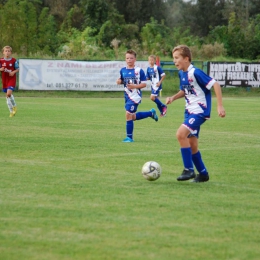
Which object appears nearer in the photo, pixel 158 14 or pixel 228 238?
pixel 228 238

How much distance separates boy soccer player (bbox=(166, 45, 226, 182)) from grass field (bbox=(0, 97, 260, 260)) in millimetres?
204

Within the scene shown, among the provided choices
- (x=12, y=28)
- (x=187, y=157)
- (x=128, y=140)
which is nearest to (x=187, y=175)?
(x=187, y=157)

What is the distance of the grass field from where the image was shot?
511 cm

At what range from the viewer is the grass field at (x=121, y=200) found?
511cm

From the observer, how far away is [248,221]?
6016 mm

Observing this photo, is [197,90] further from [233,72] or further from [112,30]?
[112,30]

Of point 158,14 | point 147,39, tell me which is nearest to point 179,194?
point 147,39

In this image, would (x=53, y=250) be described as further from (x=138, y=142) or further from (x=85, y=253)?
(x=138, y=142)

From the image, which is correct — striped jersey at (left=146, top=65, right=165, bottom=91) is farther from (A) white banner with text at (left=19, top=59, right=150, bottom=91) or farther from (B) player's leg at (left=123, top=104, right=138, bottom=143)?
(B) player's leg at (left=123, top=104, right=138, bottom=143)

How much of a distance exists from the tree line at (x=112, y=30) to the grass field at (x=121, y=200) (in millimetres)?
24427

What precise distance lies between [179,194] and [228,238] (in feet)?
6.29

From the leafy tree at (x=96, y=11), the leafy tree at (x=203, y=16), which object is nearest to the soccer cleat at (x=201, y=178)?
the leafy tree at (x=96, y=11)

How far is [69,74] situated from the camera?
3127cm

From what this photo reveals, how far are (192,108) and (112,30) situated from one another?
141 feet
